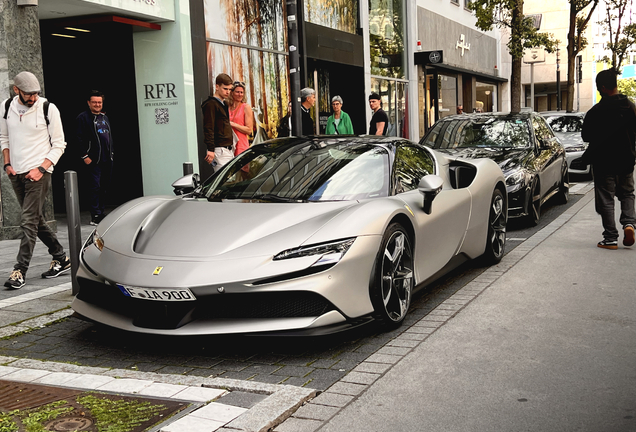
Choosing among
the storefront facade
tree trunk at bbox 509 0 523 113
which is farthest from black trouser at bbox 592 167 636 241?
the storefront facade

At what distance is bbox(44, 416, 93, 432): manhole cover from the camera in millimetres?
3422

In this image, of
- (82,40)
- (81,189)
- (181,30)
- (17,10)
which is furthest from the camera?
(81,189)

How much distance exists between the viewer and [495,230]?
7.41 m

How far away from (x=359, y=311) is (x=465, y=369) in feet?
2.42

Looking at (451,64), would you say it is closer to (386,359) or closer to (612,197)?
(612,197)

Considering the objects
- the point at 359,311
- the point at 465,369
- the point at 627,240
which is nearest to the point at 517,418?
the point at 465,369

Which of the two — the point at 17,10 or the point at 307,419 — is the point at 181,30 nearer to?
the point at 17,10

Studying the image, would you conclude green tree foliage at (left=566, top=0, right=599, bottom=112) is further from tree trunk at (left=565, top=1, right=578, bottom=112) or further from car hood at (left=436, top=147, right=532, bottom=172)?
car hood at (left=436, top=147, right=532, bottom=172)

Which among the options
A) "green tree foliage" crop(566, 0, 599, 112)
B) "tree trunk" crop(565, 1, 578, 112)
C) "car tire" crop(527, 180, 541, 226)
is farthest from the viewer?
"tree trunk" crop(565, 1, 578, 112)

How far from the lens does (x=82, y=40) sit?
1420 cm

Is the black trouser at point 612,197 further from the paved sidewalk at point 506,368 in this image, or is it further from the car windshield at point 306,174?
the car windshield at point 306,174

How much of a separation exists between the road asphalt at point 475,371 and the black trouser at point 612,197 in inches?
62.5

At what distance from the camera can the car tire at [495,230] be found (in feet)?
24.0

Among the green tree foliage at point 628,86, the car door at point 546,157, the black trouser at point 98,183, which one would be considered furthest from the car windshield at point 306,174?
the green tree foliage at point 628,86
